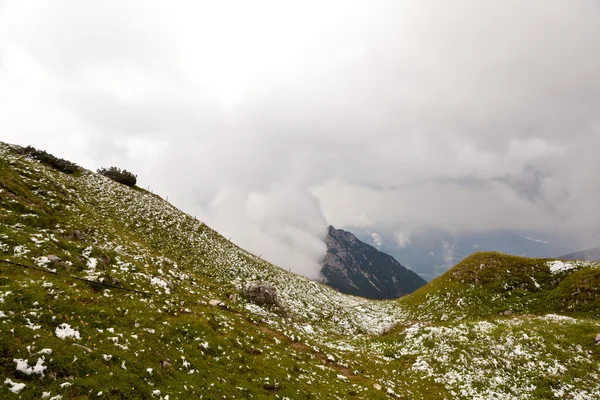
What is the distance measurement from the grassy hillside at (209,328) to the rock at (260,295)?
1.41 m

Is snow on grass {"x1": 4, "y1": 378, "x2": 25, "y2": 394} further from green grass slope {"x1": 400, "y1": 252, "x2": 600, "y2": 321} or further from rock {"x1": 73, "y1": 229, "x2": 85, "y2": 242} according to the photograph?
green grass slope {"x1": 400, "y1": 252, "x2": 600, "y2": 321}

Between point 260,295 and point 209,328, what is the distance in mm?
17906

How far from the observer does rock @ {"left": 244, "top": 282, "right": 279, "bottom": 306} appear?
132ft

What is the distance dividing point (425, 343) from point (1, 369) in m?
36.1

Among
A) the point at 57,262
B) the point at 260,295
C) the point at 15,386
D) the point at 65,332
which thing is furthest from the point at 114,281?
the point at 260,295

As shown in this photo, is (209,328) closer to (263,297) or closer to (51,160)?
(263,297)

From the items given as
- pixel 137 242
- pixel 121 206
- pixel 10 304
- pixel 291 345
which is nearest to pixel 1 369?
pixel 10 304

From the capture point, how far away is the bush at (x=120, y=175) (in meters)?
72.1

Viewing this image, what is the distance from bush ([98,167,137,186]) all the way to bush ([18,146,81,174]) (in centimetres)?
974

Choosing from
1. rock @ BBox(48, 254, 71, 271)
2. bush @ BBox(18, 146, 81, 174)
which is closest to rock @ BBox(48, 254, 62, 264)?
rock @ BBox(48, 254, 71, 271)

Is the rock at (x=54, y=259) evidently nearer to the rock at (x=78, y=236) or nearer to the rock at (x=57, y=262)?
the rock at (x=57, y=262)

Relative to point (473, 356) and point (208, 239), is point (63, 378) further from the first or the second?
point (208, 239)

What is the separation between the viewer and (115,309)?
764 inches


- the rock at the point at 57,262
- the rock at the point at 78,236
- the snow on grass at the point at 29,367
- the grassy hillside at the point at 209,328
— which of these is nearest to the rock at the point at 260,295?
the grassy hillside at the point at 209,328
